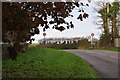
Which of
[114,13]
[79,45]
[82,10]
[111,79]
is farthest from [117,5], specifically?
[82,10]

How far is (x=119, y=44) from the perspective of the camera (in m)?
41.5

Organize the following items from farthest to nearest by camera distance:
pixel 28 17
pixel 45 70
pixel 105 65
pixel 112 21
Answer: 1. pixel 112 21
2. pixel 105 65
3. pixel 45 70
4. pixel 28 17

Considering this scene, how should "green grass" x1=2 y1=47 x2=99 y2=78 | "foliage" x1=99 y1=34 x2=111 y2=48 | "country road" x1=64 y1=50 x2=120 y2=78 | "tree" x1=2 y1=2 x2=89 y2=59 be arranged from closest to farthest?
"tree" x1=2 y1=2 x2=89 y2=59 < "green grass" x1=2 y1=47 x2=99 y2=78 < "country road" x1=64 y1=50 x2=120 y2=78 < "foliage" x1=99 y1=34 x2=111 y2=48

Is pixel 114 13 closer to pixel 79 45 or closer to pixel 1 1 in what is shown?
pixel 79 45

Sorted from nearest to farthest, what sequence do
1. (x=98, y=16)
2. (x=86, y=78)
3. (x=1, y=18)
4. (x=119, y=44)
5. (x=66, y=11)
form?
(x=1, y=18) → (x=66, y=11) → (x=86, y=78) → (x=119, y=44) → (x=98, y=16)

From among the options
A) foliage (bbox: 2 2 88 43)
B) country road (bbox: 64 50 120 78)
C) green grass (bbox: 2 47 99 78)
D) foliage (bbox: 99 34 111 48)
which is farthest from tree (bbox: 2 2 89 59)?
foliage (bbox: 99 34 111 48)

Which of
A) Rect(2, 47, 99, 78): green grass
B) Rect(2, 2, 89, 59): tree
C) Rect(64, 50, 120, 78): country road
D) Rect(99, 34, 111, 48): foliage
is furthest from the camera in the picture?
Rect(99, 34, 111, 48): foliage

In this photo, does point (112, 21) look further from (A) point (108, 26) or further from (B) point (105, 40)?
(B) point (105, 40)

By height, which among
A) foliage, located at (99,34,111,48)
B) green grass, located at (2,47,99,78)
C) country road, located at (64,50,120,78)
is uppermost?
foliage, located at (99,34,111,48)

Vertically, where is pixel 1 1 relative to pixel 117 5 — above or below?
below

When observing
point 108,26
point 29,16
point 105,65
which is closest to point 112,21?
point 108,26

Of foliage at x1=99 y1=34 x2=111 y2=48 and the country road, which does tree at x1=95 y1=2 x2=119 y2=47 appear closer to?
foliage at x1=99 y1=34 x2=111 y2=48

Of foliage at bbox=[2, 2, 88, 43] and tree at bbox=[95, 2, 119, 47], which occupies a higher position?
tree at bbox=[95, 2, 119, 47]

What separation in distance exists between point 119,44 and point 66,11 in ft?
124
